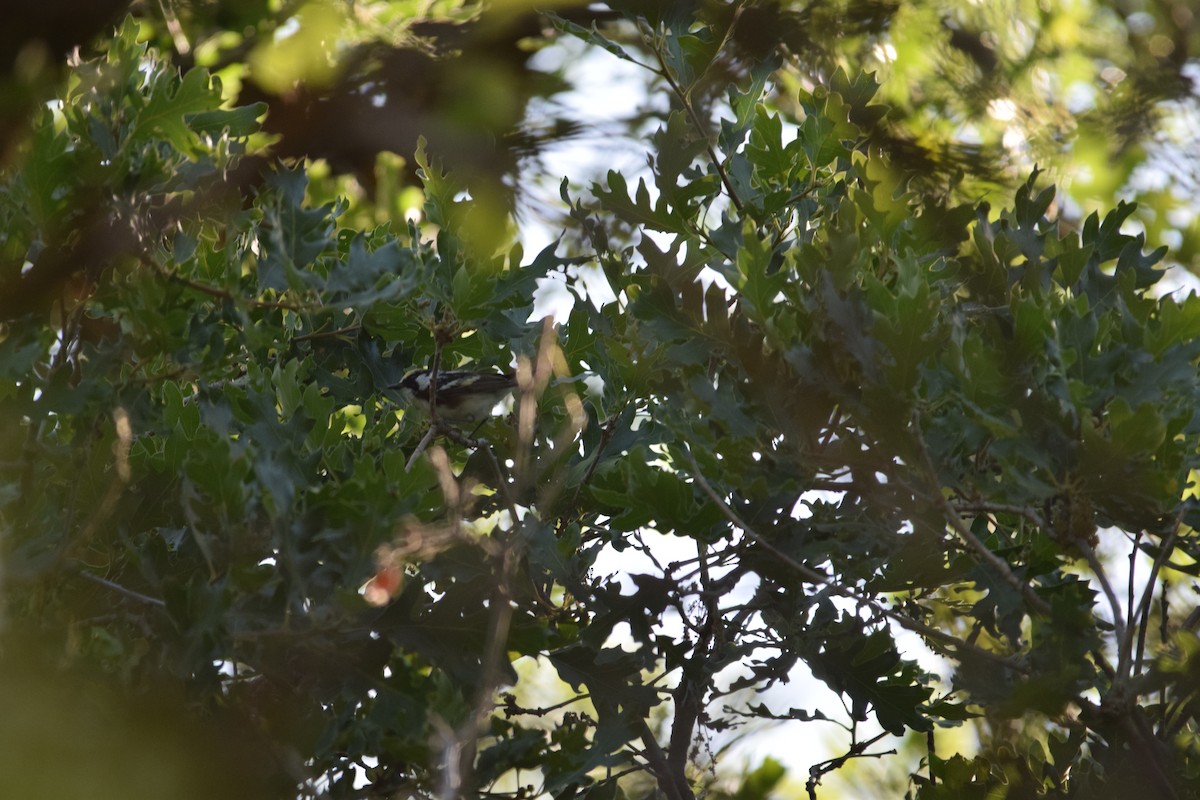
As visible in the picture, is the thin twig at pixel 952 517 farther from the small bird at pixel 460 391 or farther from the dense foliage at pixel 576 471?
the small bird at pixel 460 391

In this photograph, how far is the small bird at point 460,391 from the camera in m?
4.07

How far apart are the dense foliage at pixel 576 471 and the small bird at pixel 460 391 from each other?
0.84ft

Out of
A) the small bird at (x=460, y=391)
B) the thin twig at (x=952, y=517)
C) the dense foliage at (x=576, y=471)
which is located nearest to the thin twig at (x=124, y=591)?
the dense foliage at (x=576, y=471)

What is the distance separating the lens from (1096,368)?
2.59 m

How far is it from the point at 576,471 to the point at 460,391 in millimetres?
1411

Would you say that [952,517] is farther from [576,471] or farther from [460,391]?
[460,391]

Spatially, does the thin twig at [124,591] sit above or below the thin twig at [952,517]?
above

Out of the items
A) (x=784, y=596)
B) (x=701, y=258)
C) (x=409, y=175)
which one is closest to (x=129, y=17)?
(x=701, y=258)

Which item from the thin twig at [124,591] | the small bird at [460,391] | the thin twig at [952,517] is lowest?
the thin twig at [952,517]

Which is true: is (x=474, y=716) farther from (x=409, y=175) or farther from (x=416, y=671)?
(x=409, y=175)

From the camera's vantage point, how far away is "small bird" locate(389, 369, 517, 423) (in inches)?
160

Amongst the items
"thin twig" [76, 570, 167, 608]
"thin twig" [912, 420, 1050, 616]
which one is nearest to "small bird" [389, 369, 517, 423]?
"thin twig" [76, 570, 167, 608]

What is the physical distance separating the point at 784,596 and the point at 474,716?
1.41 m

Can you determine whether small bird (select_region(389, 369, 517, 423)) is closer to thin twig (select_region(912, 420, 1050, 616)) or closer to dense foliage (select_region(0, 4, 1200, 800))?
dense foliage (select_region(0, 4, 1200, 800))
